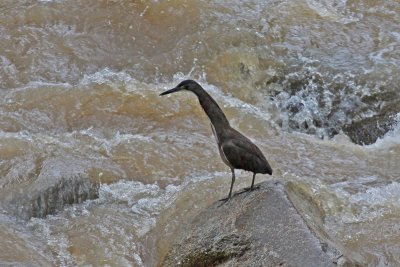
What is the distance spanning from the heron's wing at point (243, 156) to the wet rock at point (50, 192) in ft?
5.70

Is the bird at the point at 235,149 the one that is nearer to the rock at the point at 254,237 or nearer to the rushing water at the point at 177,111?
the rock at the point at 254,237

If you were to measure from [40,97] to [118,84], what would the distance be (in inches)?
30.7

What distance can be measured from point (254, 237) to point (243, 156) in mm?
689

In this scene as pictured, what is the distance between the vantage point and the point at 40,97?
7.76m

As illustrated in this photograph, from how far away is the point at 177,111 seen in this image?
7.72 metres

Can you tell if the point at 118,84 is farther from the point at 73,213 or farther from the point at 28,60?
the point at 73,213

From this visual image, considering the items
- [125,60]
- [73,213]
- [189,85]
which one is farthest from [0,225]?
[125,60]

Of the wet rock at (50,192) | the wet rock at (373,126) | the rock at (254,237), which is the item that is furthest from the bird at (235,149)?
the wet rock at (373,126)

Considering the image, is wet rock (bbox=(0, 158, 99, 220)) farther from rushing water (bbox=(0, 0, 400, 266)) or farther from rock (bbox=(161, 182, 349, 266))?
rock (bbox=(161, 182, 349, 266))

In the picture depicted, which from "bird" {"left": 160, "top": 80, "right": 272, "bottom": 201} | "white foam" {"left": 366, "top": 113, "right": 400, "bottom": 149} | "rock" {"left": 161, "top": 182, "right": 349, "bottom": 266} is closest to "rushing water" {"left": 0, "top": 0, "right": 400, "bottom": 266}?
"white foam" {"left": 366, "top": 113, "right": 400, "bottom": 149}

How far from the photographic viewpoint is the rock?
433 centimetres

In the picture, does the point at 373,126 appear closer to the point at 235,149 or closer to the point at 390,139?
the point at 390,139

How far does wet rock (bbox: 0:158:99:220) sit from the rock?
1.56 metres

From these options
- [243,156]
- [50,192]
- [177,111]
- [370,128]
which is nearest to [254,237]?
[243,156]
